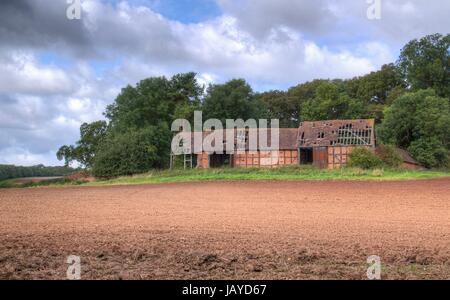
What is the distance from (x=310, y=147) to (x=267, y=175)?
1226 cm

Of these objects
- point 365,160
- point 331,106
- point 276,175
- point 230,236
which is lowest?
point 230,236

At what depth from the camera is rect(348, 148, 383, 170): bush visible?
164 feet

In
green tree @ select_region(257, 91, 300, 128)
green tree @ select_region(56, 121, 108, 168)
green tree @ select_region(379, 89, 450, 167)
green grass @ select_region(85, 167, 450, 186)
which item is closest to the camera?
green grass @ select_region(85, 167, 450, 186)

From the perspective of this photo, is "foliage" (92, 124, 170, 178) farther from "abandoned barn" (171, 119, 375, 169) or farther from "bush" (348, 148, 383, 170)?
"bush" (348, 148, 383, 170)

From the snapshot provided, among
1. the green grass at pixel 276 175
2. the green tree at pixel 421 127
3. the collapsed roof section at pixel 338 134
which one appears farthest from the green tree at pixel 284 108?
the green grass at pixel 276 175

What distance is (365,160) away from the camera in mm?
50000

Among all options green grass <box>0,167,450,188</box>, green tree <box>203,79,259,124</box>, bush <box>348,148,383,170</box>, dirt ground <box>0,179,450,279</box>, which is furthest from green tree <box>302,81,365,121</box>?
dirt ground <box>0,179,450,279</box>

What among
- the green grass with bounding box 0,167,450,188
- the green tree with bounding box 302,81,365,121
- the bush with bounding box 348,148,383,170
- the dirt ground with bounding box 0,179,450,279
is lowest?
the dirt ground with bounding box 0,179,450,279

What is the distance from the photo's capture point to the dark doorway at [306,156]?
59.2 metres

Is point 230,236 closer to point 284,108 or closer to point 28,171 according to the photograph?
point 28,171

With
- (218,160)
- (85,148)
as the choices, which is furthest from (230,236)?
(85,148)

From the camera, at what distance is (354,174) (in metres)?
44.6

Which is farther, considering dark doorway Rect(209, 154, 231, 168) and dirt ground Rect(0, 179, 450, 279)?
dark doorway Rect(209, 154, 231, 168)
